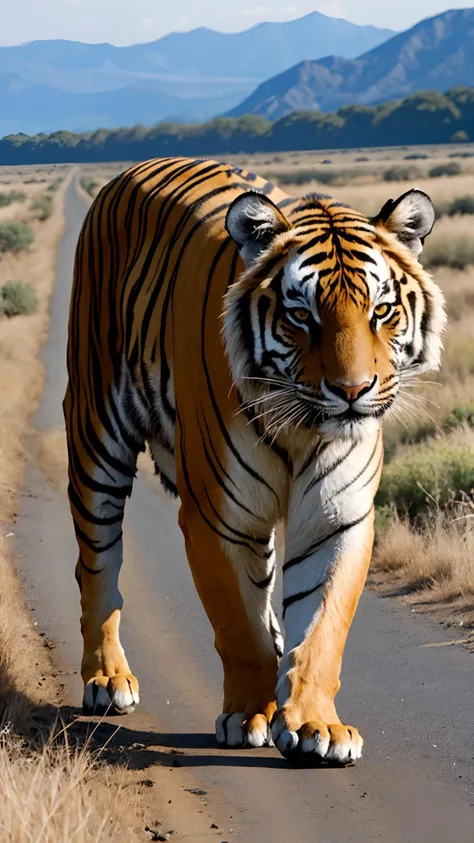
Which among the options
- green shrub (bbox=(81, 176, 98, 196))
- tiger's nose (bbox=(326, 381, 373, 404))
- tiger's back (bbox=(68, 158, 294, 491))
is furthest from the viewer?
green shrub (bbox=(81, 176, 98, 196))

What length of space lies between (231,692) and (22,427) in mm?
7733

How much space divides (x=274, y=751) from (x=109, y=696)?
901 millimetres

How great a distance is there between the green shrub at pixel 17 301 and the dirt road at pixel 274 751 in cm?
1348

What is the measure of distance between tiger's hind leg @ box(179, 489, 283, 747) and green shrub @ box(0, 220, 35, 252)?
96.4ft

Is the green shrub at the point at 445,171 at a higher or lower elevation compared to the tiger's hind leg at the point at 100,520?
higher

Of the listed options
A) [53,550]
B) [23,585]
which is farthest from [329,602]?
[53,550]

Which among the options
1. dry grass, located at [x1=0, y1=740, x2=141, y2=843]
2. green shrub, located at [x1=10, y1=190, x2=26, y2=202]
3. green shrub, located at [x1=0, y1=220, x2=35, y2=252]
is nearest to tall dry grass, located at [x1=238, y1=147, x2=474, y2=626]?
dry grass, located at [x1=0, y1=740, x2=141, y2=843]

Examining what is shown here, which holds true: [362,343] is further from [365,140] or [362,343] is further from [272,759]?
[365,140]

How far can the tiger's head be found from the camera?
398 cm

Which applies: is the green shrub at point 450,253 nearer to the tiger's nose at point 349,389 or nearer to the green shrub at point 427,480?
the green shrub at point 427,480

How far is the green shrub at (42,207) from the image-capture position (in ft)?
146

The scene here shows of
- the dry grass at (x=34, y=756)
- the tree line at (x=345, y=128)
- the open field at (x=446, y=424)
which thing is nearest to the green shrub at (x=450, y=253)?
the open field at (x=446, y=424)

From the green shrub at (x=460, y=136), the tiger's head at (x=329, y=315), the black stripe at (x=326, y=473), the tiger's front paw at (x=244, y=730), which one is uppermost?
the green shrub at (x=460, y=136)

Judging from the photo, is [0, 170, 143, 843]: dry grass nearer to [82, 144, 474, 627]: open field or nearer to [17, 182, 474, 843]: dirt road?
[17, 182, 474, 843]: dirt road
